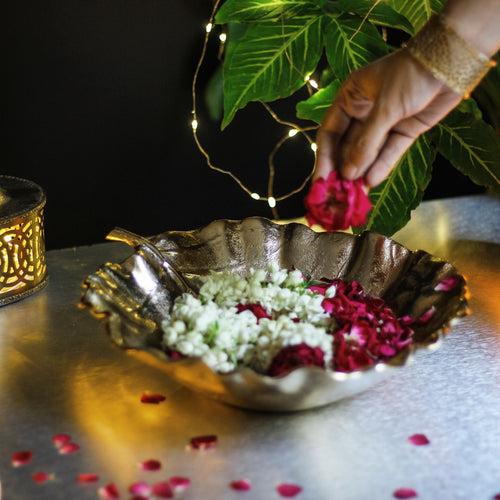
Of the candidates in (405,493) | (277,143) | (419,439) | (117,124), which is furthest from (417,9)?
(405,493)

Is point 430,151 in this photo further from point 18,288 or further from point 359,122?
point 18,288

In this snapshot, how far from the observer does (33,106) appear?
5.42ft

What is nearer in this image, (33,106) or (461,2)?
(461,2)

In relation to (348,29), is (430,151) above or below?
below

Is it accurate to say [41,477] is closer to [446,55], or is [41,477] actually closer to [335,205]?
[335,205]

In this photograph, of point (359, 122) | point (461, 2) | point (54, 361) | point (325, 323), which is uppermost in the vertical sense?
point (461, 2)

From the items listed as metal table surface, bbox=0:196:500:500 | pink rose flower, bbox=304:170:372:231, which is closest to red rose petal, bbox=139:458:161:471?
metal table surface, bbox=0:196:500:500

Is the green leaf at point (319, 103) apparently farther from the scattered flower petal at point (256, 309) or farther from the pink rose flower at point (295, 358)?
the pink rose flower at point (295, 358)

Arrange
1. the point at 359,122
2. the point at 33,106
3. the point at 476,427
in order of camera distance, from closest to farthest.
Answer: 1. the point at 476,427
2. the point at 359,122
3. the point at 33,106

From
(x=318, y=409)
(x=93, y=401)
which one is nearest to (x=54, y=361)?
(x=93, y=401)

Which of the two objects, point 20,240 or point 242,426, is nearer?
point 242,426

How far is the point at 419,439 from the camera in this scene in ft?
3.34

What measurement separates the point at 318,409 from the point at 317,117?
0.67m

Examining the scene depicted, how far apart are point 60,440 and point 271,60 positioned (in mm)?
790
